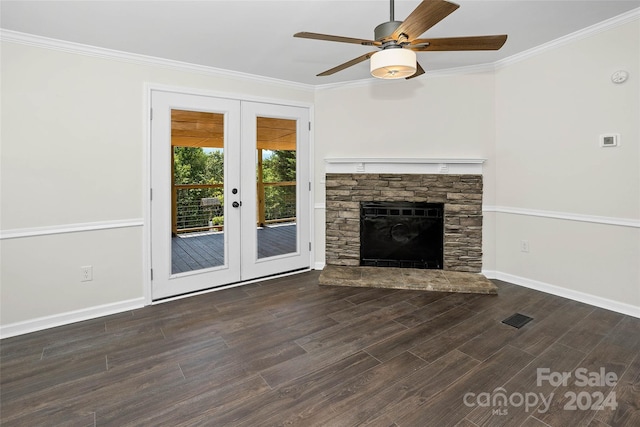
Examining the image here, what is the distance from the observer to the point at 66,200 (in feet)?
9.80

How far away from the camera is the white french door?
11.5ft

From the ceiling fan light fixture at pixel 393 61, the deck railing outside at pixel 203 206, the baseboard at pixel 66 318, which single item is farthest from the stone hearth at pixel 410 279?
the ceiling fan light fixture at pixel 393 61

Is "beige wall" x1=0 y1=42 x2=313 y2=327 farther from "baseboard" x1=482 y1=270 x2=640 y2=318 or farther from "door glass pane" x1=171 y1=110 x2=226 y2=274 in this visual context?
"baseboard" x1=482 y1=270 x2=640 y2=318

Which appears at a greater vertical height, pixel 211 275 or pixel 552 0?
pixel 552 0

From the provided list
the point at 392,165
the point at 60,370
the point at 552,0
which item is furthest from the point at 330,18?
the point at 60,370

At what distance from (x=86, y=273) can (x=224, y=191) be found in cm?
155

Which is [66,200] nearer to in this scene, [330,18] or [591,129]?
[330,18]

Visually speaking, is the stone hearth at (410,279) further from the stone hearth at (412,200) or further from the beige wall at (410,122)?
the beige wall at (410,122)

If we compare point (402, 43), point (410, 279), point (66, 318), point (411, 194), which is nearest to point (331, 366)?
point (410, 279)

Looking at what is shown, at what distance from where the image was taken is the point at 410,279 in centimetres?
387

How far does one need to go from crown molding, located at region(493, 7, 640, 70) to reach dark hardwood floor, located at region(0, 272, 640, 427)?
2569 millimetres

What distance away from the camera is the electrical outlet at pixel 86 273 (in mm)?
3072

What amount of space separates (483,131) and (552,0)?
167 cm

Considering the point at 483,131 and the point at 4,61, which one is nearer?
the point at 4,61
